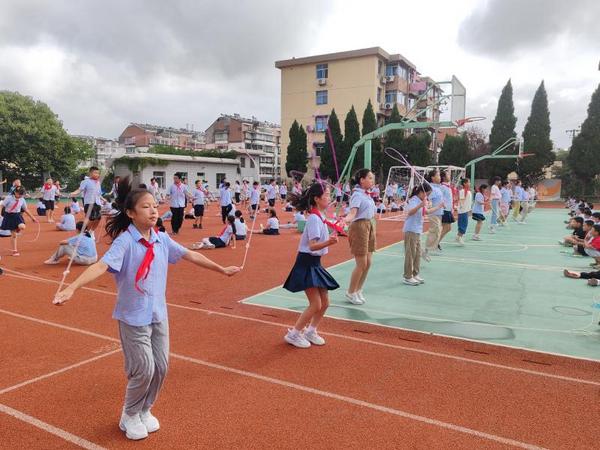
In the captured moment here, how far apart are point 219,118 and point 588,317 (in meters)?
80.7

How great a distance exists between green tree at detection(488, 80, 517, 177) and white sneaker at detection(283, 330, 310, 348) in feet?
144

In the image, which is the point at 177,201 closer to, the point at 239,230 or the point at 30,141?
the point at 239,230

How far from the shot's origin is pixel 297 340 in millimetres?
4891

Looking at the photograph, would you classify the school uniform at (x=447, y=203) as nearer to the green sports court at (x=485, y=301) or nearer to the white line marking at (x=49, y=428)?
the green sports court at (x=485, y=301)

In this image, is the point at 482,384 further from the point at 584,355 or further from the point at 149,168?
the point at 149,168

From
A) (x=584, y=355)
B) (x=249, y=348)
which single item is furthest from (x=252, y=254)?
(x=584, y=355)

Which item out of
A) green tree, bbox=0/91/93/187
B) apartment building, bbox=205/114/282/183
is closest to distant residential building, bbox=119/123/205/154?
apartment building, bbox=205/114/282/183

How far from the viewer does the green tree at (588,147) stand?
39.3m

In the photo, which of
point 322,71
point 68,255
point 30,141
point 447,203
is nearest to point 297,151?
point 322,71

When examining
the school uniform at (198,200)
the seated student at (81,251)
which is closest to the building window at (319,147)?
the school uniform at (198,200)

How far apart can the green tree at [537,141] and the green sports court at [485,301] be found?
36189 mm

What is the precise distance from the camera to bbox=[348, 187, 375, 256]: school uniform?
6.25 meters

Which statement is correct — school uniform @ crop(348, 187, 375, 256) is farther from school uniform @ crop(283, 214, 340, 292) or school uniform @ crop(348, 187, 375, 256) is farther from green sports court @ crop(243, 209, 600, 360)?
school uniform @ crop(283, 214, 340, 292)

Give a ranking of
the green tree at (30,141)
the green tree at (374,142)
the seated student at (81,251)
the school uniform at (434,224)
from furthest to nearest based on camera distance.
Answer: the green tree at (374,142) < the green tree at (30,141) < the school uniform at (434,224) < the seated student at (81,251)
